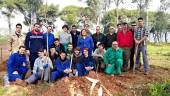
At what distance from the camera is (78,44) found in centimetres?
1163

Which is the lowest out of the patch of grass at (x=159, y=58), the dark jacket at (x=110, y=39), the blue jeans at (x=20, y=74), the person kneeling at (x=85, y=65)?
the patch of grass at (x=159, y=58)

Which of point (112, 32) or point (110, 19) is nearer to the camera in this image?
point (112, 32)

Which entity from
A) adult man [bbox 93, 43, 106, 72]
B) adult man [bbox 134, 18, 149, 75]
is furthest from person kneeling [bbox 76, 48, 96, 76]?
adult man [bbox 134, 18, 149, 75]

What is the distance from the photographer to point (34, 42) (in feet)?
36.7

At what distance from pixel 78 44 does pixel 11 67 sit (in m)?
2.18

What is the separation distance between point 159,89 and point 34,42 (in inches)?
156

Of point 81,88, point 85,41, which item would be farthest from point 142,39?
point 81,88

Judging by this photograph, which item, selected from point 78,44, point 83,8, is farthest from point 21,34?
point 83,8

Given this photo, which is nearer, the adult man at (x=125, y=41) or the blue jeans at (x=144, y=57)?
the blue jeans at (x=144, y=57)

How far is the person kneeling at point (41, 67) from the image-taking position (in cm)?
1061

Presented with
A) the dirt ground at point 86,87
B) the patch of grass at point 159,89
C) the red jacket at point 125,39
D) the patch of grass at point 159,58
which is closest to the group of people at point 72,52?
the red jacket at point 125,39

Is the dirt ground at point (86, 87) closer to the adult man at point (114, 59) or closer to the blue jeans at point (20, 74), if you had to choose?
the adult man at point (114, 59)

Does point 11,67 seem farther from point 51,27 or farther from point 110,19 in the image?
point 110,19

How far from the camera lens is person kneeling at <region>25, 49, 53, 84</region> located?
34.8 ft
